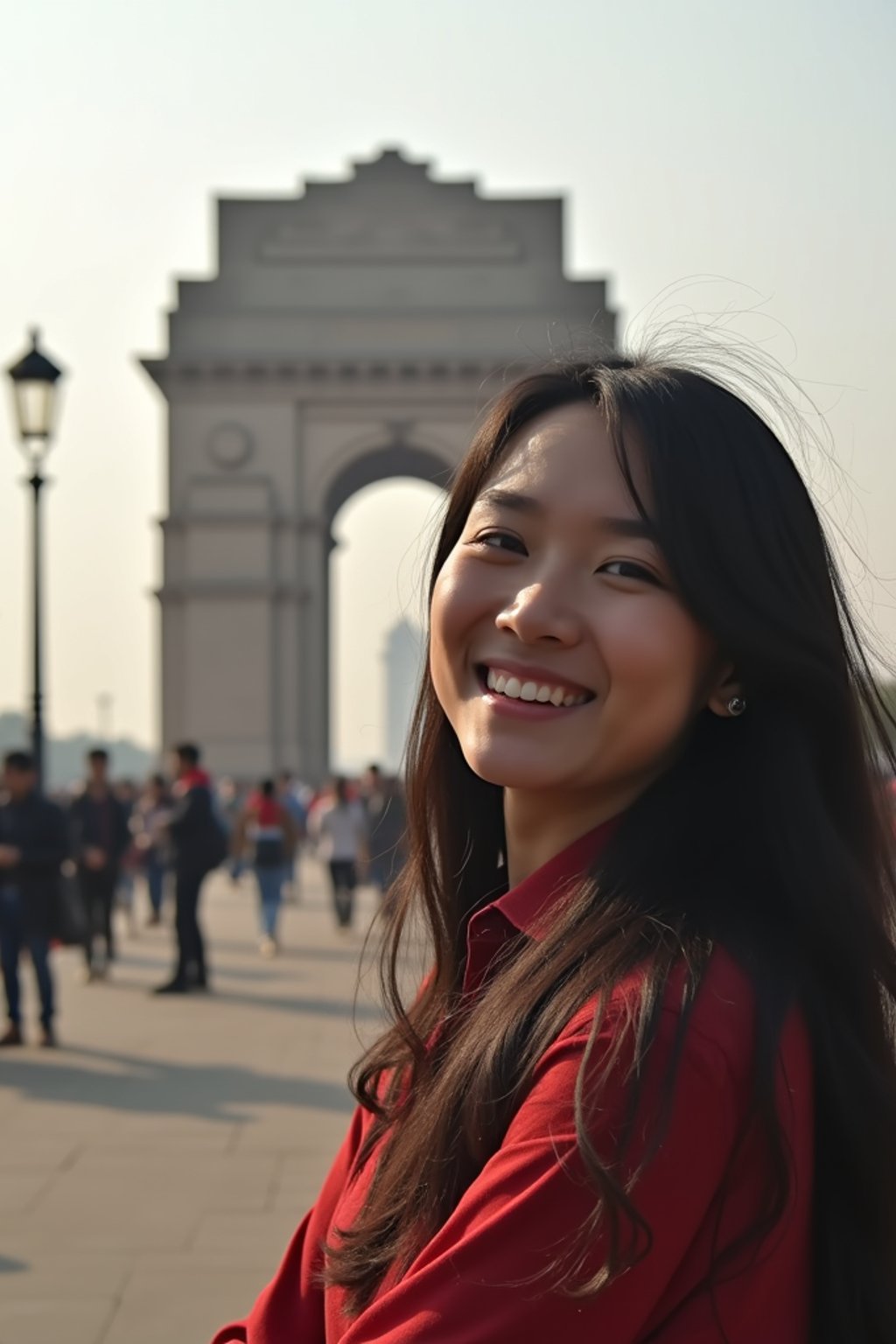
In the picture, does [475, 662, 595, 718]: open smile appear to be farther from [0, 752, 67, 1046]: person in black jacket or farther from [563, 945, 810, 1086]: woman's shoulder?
[0, 752, 67, 1046]: person in black jacket

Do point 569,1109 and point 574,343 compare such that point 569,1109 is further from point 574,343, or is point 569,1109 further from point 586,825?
point 574,343

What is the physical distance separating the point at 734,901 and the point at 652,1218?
0.30m

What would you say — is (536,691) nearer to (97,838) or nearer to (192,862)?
(192,862)

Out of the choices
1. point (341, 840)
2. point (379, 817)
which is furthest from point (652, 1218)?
point (341, 840)

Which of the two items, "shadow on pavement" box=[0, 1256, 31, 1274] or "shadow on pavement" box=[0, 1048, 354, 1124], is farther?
"shadow on pavement" box=[0, 1048, 354, 1124]

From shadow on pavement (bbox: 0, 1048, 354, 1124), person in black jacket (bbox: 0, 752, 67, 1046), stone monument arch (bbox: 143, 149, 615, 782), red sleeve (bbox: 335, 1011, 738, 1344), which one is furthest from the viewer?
stone monument arch (bbox: 143, 149, 615, 782)

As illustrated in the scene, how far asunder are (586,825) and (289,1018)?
9.92 metres

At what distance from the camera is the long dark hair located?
1522mm

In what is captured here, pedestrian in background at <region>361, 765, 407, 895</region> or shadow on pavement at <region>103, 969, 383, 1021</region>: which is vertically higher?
pedestrian in background at <region>361, 765, 407, 895</region>

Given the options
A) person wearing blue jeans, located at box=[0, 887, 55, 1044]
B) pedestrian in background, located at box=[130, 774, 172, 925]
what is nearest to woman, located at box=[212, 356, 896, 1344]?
person wearing blue jeans, located at box=[0, 887, 55, 1044]

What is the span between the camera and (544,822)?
5.95 feet

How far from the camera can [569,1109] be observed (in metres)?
1.39

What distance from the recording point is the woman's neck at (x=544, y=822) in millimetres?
1779

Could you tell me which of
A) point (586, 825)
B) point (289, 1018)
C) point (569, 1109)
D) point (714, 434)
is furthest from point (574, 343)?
point (289, 1018)
